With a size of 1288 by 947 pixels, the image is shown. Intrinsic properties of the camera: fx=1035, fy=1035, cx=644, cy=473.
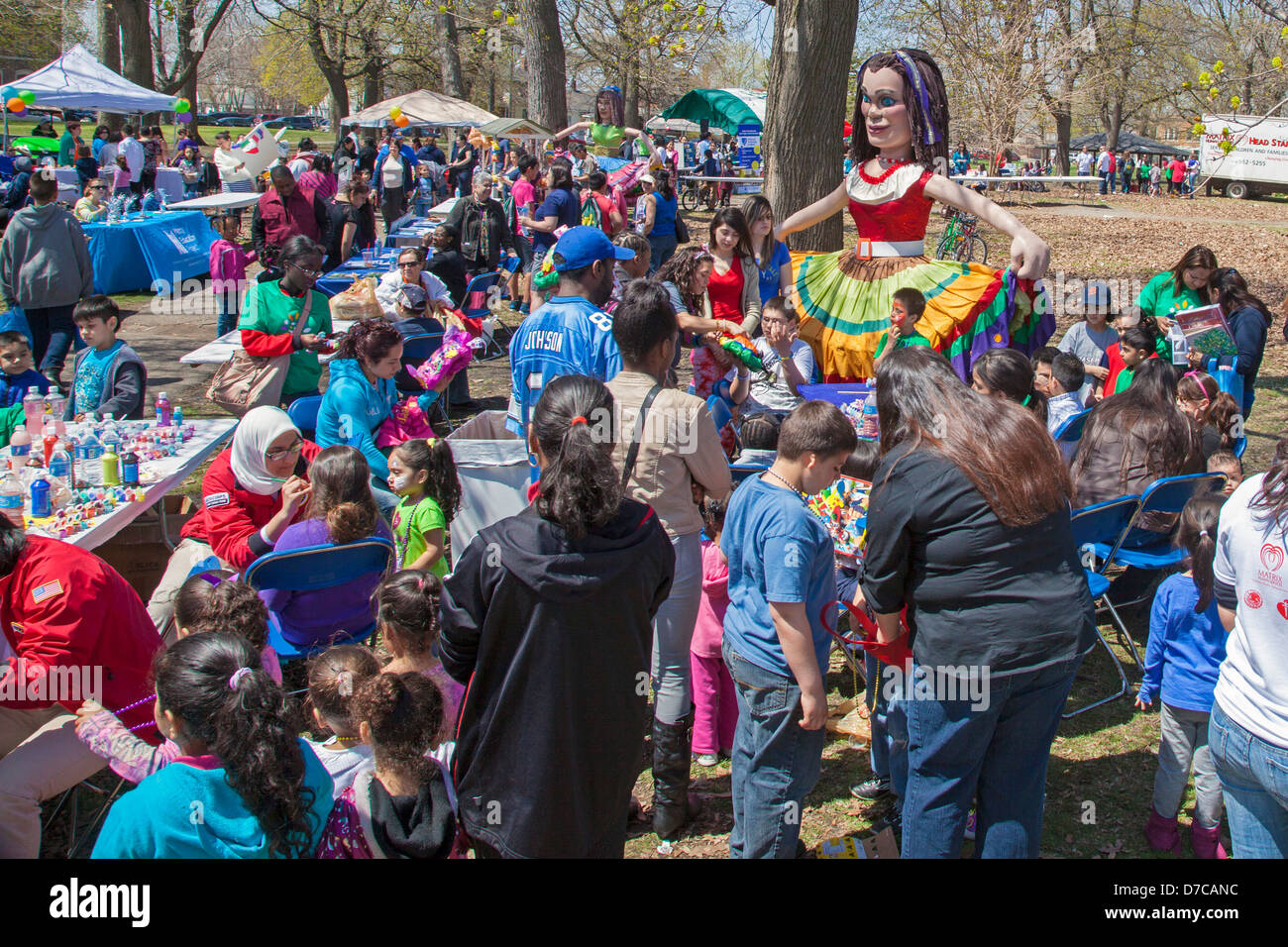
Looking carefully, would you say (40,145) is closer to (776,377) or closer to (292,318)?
(292,318)

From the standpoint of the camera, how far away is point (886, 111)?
5238mm

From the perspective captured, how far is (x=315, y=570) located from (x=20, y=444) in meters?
2.14

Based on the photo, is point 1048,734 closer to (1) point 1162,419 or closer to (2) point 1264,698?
(2) point 1264,698

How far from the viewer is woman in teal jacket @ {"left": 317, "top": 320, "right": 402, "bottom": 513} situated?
5.25 meters

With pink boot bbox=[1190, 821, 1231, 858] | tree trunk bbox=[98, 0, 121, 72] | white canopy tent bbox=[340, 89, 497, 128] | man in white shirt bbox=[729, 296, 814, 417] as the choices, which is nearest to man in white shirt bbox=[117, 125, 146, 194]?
white canopy tent bbox=[340, 89, 497, 128]

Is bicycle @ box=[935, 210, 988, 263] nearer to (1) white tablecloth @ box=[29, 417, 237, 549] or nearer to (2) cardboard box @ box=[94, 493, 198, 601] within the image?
(1) white tablecloth @ box=[29, 417, 237, 549]

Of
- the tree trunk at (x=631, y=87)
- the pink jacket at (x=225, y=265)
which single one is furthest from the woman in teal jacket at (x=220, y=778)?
the tree trunk at (x=631, y=87)

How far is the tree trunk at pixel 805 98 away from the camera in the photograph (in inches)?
309

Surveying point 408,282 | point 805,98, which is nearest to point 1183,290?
point 805,98

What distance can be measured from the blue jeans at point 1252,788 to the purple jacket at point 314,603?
2.98 meters

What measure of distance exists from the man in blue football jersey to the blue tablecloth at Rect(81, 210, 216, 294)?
1009cm
